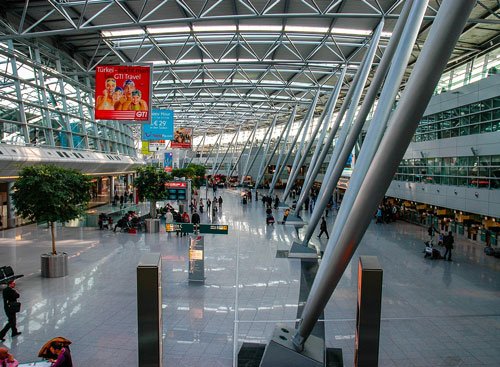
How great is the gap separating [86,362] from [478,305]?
389 inches

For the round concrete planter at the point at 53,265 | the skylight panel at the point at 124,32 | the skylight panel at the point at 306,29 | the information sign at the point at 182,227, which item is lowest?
the round concrete planter at the point at 53,265

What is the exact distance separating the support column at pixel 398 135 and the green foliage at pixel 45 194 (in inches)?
430

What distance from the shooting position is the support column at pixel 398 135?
14.5 feet

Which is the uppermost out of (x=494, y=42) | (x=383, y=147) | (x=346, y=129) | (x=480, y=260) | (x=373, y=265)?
(x=494, y=42)

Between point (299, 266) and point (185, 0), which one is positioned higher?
point (185, 0)

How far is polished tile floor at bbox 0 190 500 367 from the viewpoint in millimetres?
8016

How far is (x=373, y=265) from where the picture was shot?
6.20 m

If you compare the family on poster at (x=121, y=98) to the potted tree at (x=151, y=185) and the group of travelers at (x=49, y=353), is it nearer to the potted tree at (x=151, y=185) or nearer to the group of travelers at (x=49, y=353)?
the group of travelers at (x=49, y=353)

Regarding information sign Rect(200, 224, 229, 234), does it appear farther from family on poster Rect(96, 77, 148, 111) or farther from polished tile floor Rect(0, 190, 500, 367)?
family on poster Rect(96, 77, 148, 111)

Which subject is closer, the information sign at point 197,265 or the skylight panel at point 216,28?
the information sign at point 197,265

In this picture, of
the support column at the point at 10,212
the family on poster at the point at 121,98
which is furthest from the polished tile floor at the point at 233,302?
the family on poster at the point at 121,98

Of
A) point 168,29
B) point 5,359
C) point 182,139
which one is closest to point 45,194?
point 5,359

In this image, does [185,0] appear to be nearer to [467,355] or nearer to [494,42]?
[494,42]

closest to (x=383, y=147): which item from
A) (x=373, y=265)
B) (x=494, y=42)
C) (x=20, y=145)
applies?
(x=373, y=265)
